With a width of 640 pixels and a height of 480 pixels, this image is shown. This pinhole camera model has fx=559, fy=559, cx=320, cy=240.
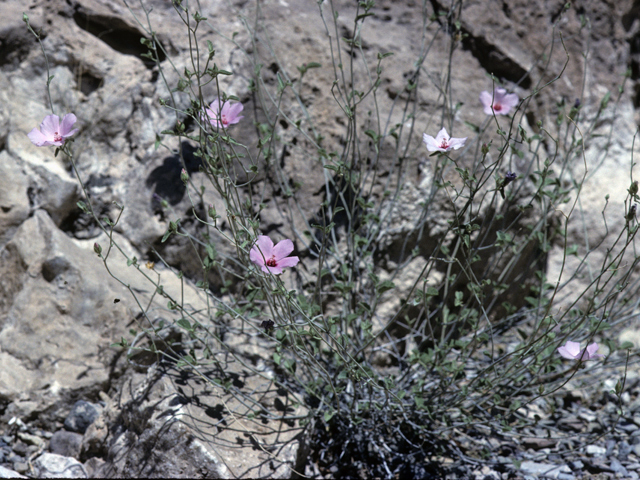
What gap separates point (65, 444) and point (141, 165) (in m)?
1.28

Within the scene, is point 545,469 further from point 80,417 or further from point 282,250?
point 80,417

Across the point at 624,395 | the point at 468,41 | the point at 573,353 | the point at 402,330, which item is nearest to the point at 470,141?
the point at 468,41

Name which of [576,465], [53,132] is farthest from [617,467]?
[53,132]

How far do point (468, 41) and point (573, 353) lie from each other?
196 cm

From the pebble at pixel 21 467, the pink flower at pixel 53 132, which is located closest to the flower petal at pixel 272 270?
the pink flower at pixel 53 132

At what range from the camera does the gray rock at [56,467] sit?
2.10 meters

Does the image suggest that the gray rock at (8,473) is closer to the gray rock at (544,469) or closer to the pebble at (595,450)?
the gray rock at (544,469)

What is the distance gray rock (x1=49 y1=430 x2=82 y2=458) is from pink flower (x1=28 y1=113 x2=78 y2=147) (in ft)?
3.80

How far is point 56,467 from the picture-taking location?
6.94 ft

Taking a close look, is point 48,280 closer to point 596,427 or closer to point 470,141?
point 470,141

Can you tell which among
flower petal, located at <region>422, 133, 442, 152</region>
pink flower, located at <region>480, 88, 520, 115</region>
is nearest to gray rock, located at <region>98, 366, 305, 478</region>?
flower petal, located at <region>422, 133, 442, 152</region>

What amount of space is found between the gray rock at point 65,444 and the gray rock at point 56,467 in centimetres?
3

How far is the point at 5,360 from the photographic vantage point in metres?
2.25

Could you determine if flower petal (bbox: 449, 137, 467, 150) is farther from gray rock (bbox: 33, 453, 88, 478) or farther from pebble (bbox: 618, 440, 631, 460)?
gray rock (bbox: 33, 453, 88, 478)
